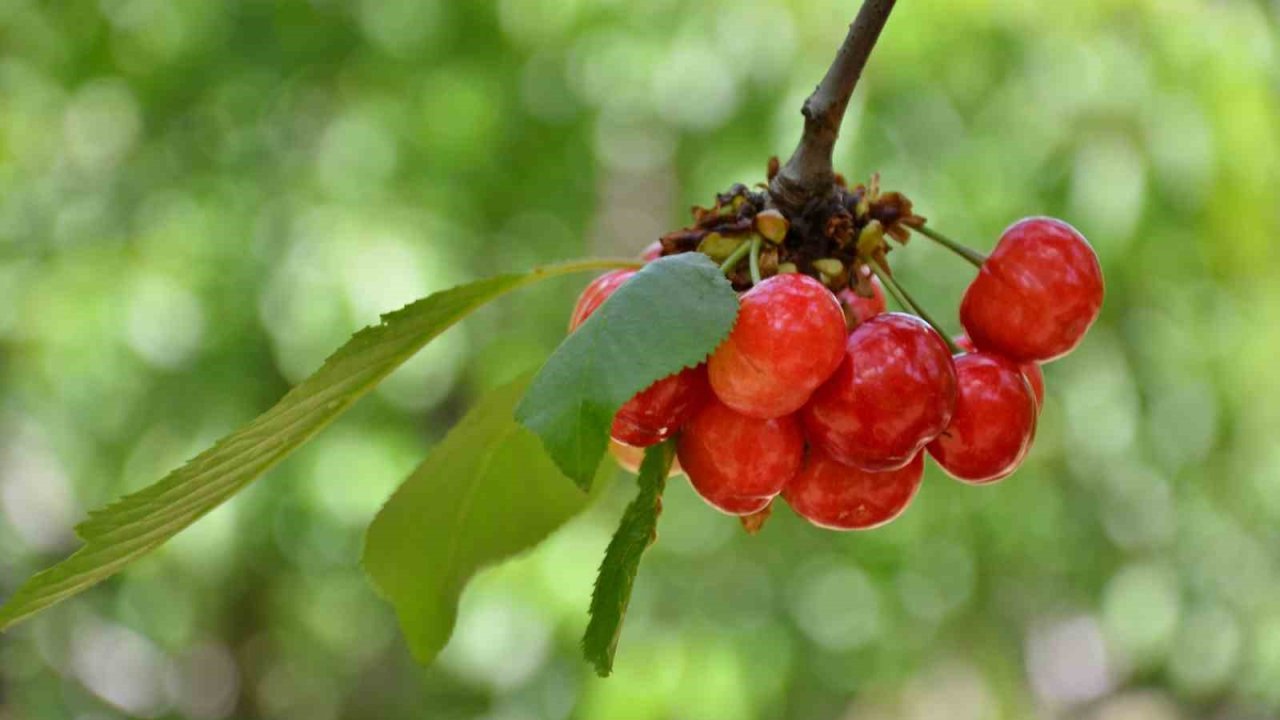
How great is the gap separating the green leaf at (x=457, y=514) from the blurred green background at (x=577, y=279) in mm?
1579

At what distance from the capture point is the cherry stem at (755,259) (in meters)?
0.63

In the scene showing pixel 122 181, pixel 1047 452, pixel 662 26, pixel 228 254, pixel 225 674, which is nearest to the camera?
pixel 662 26

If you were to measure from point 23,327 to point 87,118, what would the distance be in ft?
1.63

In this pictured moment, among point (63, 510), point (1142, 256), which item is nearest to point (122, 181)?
point (63, 510)

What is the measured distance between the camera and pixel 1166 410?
2.96 meters

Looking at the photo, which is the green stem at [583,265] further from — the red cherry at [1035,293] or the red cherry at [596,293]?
the red cherry at [1035,293]

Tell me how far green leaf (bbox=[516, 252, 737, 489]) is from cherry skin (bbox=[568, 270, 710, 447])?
1.5 inches

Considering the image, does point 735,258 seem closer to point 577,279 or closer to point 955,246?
point 955,246

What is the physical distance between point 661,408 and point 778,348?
0.22 ft

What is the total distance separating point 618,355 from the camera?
0.54 metres

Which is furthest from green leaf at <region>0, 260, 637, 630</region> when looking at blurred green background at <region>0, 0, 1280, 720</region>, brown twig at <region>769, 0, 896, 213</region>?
blurred green background at <region>0, 0, 1280, 720</region>

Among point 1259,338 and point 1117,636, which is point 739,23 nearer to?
point 1259,338

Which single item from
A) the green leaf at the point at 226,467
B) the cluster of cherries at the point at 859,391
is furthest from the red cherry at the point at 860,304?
the green leaf at the point at 226,467

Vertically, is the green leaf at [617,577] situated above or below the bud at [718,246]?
below
